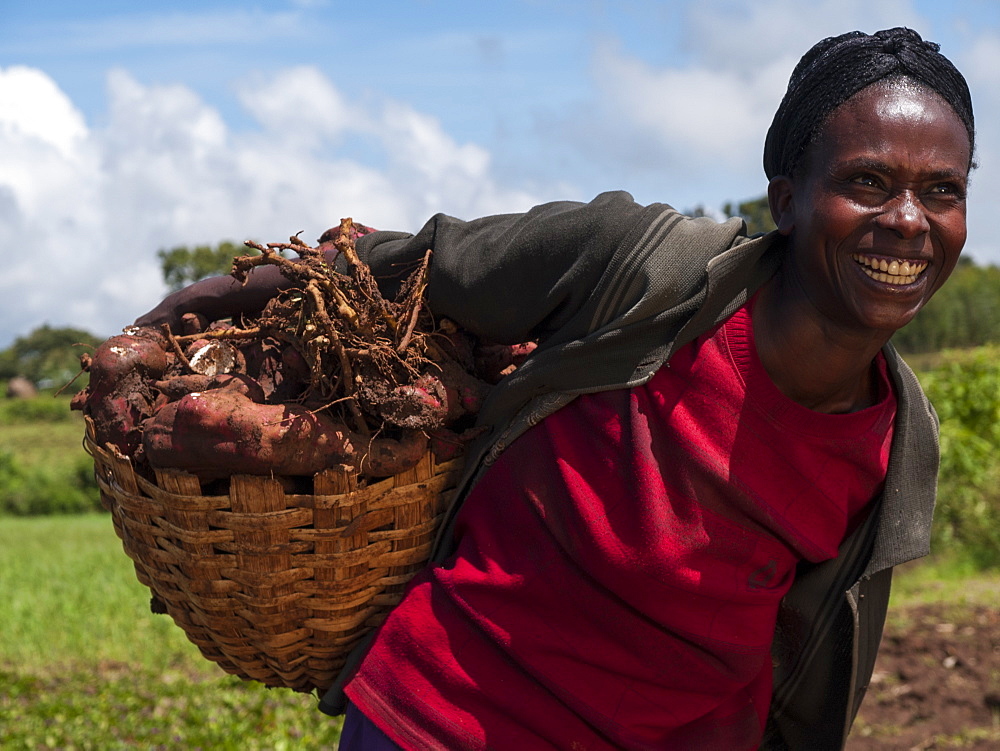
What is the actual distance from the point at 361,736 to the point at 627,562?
0.65 meters

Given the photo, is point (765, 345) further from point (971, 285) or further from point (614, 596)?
point (971, 285)

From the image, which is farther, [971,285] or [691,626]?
[971,285]

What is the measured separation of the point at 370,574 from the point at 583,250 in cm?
77

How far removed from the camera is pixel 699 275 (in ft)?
5.85

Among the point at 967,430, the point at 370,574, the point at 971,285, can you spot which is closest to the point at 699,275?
the point at 370,574

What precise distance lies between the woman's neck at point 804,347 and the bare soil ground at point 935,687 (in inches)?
104

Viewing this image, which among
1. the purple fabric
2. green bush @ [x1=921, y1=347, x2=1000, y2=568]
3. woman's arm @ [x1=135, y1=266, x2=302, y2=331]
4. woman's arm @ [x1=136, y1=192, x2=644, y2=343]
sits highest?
woman's arm @ [x1=136, y1=192, x2=644, y2=343]

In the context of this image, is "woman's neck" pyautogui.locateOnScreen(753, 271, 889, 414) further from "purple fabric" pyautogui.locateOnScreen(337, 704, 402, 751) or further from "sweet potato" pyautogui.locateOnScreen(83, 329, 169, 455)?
"sweet potato" pyautogui.locateOnScreen(83, 329, 169, 455)

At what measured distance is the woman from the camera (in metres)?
1.70

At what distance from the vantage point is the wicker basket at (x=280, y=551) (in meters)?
1.85

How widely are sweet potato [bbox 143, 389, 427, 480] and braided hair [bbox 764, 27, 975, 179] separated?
90cm

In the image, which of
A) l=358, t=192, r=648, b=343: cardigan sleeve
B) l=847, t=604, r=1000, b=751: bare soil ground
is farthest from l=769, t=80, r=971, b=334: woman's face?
l=847, t=604, r=1000, b=751: bare soil ground

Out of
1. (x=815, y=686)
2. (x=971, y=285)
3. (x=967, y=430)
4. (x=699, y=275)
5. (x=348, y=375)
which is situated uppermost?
(x=699, y=275)

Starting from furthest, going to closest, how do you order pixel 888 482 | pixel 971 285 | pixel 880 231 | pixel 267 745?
pixel 971 285 → pixel 267 745 → pixel 888 482 → pixel 880 231
